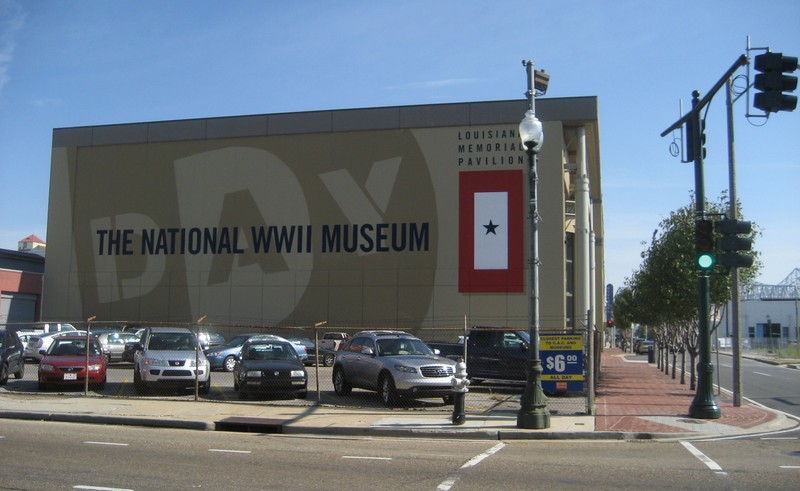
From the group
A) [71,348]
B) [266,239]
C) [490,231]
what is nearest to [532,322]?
[71,348]

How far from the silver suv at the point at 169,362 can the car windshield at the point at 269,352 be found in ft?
4.28

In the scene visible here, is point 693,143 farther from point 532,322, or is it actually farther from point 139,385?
point 139,385

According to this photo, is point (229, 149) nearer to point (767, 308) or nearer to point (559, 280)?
point (559, 280)

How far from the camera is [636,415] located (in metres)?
16.1

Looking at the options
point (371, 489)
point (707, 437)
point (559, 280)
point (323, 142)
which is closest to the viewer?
point (371, 489)

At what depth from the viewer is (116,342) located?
32.7 m

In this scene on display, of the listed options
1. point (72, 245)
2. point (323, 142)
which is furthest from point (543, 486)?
point (72, 245)

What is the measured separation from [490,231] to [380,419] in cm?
2935

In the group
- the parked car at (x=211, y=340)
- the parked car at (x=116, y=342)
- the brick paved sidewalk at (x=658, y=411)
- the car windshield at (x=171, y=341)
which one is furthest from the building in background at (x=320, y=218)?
the car windshield at (x=171, y=341)

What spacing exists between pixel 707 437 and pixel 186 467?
9.28 meters

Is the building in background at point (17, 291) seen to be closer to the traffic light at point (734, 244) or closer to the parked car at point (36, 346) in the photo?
the parked car at point (36, 346)

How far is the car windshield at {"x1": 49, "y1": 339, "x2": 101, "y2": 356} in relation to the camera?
20.6 metres

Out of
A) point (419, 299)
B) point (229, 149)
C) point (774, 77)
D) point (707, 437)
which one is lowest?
point (707, 437)

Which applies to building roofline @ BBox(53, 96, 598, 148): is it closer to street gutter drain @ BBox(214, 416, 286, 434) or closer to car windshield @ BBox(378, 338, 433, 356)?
car windshield @ BBox(378, 338, 433, 356)
